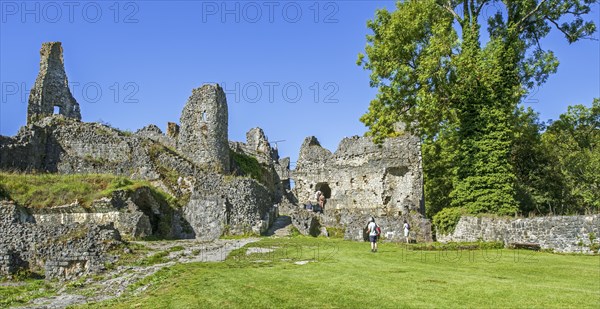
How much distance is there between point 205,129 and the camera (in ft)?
116

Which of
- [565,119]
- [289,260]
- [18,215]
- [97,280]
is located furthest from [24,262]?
[565,119]

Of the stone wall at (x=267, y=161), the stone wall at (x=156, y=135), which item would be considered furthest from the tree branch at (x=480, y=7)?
the stone wall at (x=156, y=135)

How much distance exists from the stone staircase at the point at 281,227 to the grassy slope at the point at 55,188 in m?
7.76

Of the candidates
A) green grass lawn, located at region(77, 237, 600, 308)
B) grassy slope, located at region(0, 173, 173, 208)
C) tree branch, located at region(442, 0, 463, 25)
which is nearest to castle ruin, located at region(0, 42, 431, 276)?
grassy slope, located at region(0, 173, 173, 208)

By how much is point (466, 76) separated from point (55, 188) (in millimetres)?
22630

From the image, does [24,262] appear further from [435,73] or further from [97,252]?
[435,73]

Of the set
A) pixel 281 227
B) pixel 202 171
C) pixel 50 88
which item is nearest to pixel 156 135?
pixel 50 88

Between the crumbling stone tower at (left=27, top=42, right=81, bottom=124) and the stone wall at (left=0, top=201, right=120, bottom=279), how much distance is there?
19523 millimetres

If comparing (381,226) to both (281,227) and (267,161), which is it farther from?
(267,161)

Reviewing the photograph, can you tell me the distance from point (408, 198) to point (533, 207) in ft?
32.5

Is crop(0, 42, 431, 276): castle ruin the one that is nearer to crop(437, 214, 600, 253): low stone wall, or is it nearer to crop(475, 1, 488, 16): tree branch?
crop(437, 214, 600, 253): low stone wall

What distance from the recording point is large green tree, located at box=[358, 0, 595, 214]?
92.9ft

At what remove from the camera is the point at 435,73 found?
2895 centimetres

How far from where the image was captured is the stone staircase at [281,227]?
29.6 meters
